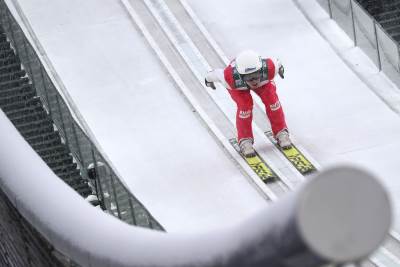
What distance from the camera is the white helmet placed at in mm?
15539

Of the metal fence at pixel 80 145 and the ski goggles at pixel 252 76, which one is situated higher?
the metal fence at pixel 80 145

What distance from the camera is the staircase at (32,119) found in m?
15.7

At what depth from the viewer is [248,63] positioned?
15555mm

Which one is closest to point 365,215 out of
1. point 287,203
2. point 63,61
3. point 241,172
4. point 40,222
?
point 287,203

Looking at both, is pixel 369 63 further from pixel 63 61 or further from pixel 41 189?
pixel 41 189

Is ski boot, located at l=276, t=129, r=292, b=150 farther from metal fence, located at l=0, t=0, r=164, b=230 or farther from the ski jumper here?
metal fence, located at l=0, t=0, r=164, b=230

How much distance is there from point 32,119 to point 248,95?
2.79m

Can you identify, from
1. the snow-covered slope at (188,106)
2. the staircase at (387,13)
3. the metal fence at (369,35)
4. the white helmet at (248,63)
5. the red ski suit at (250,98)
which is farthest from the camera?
the staircase at (387,13)

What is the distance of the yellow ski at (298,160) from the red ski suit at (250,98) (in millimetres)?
334

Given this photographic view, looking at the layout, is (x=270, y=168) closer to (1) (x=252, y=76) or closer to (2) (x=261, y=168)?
(2) (x=261, y=168)

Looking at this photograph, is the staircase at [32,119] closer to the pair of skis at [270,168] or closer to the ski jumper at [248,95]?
the ski jumper at [248,95]

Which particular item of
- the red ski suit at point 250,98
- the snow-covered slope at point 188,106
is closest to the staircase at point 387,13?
the snow-covered slope at point 188,106

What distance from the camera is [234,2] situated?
20812 millimetres

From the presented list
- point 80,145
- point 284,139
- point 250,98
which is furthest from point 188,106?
point 80,145
